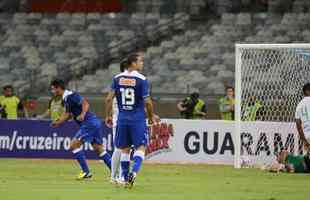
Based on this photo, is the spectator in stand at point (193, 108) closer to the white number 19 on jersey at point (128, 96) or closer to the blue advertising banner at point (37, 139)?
the blue advertising banner at point (37, 139)

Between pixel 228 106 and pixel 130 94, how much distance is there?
12.2 meters

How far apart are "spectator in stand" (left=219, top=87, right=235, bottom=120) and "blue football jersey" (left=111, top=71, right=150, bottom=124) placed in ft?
38.3

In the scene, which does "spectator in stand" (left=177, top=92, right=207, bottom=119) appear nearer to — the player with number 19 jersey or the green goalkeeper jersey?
the green goalkeeper jersey

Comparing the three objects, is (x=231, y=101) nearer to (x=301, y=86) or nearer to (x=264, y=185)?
(x=301, y=86)

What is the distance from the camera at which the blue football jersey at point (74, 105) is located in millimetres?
20328

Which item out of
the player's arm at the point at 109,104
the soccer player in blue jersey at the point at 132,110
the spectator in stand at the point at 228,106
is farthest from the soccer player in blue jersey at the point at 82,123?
the spectator in stand at the point at 228,106

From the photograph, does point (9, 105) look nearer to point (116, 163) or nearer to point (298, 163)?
point (298, 163)

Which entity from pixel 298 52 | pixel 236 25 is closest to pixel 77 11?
pixel 236 25

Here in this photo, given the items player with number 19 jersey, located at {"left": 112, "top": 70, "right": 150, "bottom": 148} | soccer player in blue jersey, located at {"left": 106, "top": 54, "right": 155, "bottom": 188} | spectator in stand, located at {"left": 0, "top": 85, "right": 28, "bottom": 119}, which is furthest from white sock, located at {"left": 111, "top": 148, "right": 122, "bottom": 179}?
spectator in stand, located at {"left": 0, "top": 85, "right": 28, "bottom": 119}

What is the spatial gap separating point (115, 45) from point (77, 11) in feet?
10.5

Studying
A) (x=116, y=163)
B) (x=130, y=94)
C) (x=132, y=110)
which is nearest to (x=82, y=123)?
(x=116, y=163)

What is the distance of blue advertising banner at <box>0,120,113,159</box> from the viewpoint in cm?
2825

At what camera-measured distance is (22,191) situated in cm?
1645

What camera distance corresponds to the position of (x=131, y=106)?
1759 centimetres
